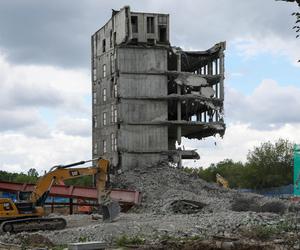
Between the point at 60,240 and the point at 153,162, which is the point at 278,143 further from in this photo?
the point at 60,240

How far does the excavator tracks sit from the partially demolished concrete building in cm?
2525

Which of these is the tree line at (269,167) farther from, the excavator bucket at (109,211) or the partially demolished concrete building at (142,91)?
the excavator bucket at (109,211)

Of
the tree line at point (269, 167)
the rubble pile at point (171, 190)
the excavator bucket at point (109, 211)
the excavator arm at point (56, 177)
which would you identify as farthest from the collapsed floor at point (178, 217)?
the tree line at point (269, 167)

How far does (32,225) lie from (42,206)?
1.36 metres

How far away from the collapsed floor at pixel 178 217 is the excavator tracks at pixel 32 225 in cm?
81

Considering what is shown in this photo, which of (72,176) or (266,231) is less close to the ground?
(72,176)

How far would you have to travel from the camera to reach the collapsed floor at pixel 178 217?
2106cm

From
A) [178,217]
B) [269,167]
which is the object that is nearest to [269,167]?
[269,167]

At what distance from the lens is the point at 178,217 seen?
2758 centimetres

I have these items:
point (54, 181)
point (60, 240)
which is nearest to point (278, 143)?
point (54, 181)

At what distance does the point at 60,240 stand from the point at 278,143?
212 feet

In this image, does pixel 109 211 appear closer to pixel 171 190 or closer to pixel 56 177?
pixel 56 177

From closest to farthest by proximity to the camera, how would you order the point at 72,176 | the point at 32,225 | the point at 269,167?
the point at 32,225, the point at 72,176, the point at 269,167

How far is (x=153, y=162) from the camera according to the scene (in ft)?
Result: 174
